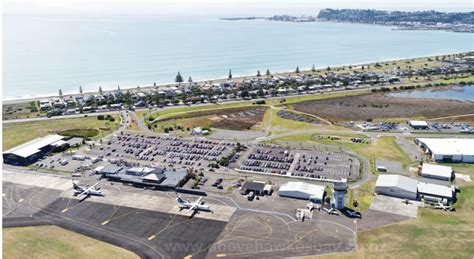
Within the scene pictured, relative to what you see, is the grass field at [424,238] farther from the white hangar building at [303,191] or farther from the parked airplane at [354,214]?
the white hangar building at [303,191]

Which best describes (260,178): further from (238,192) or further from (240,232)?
(240,232)

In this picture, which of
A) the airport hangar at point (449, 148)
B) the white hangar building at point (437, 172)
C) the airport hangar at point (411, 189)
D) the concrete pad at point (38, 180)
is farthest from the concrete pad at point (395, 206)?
the concrete pad at point (38, 180)

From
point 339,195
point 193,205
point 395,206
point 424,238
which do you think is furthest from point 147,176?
point 424,238

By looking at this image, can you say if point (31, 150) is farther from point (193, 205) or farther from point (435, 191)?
point (435, 191)

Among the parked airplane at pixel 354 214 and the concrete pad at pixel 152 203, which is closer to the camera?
the parked airplane at pixel 354 214

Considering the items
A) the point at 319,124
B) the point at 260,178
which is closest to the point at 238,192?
the point at 260,178
